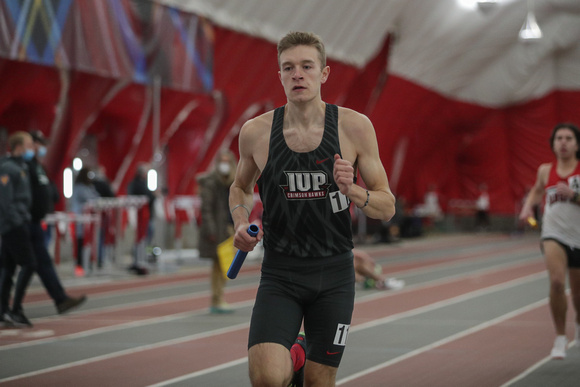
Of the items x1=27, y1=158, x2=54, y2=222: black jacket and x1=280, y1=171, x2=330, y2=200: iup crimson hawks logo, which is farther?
x1=27, y1=158, x2=54, y2=222: black jacket

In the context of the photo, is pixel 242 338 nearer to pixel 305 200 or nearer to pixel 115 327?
pixel 115 327

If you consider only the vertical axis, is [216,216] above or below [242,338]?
above

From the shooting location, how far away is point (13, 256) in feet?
33.0

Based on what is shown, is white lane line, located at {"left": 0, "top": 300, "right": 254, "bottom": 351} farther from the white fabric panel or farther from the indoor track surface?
the white fabric panel

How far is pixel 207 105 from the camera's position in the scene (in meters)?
23.7

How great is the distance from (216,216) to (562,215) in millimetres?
4950

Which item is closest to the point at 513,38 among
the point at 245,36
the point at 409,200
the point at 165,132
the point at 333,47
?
the point at 409,200

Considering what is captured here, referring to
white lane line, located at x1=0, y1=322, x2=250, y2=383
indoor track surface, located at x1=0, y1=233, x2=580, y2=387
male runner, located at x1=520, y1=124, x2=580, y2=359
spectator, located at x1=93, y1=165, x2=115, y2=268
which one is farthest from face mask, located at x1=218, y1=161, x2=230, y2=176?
spectator, located at x1=93, y1=165, x2=115, y2=268

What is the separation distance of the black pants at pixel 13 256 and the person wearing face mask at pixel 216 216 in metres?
2.20

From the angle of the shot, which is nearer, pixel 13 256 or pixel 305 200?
pixel 305 200

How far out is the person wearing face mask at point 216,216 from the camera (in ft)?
36.8

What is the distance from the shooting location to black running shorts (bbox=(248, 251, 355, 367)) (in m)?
4.18

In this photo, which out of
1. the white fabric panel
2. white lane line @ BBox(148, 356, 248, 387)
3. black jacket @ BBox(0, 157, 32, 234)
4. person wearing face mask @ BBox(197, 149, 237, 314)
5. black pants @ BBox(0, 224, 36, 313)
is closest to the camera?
white lane line @ BBox(148, 356, 248, 387)

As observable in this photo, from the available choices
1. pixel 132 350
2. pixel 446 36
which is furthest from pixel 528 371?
pixel 446 36
